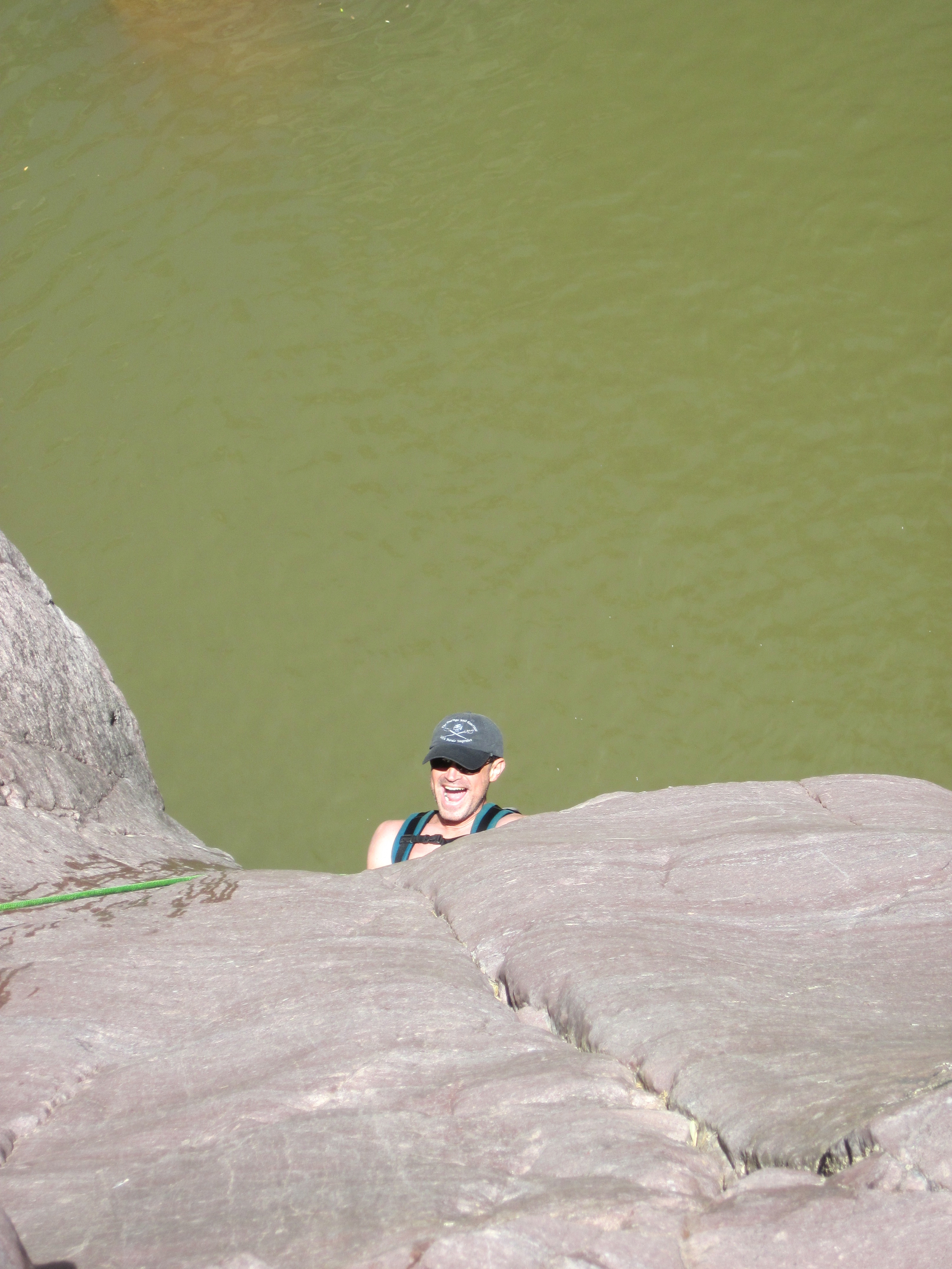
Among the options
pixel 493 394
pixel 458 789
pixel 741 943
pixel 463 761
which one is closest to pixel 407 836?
pixel 458 789

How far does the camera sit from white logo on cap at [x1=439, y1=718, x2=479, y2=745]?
13.9 feet

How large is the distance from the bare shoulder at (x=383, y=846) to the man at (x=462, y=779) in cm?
6

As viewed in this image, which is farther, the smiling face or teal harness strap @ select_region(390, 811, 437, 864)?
teal harness strap @ select_region(390, 811, 437, 864)

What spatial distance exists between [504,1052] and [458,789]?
2.06 m

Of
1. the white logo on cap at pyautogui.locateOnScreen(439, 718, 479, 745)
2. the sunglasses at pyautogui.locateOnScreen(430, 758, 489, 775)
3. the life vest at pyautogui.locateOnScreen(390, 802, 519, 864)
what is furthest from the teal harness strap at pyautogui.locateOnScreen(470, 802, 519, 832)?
the white logo on cap at pyautogui.locateOnScreen(439, 718, 479, 745)

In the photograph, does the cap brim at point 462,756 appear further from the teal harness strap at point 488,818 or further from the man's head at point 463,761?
the teal harness strap at point 488,818

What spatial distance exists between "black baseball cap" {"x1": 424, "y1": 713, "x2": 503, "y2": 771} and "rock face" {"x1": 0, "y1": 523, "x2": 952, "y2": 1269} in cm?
41

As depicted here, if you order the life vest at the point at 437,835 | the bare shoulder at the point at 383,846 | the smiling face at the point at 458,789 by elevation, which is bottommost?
the bare shoulder at the point at 383,846

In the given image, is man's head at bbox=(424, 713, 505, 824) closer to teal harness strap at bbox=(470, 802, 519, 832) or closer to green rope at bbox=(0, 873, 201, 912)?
teal harness strap at bbox=(470, 802, 519, 832)

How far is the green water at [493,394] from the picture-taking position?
733cm

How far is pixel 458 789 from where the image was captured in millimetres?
4316

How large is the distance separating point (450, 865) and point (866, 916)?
127 centimetres

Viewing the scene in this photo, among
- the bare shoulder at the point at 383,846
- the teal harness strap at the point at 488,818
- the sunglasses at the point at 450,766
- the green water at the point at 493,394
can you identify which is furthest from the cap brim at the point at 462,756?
the green water at the point at 493,394

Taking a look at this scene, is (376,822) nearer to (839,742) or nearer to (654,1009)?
(839,742)
